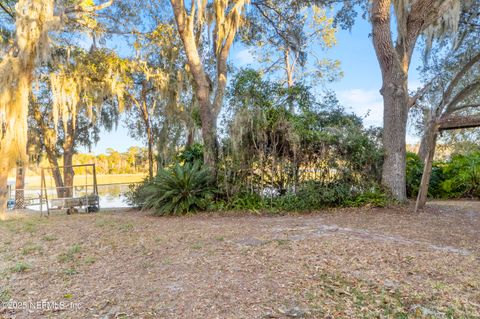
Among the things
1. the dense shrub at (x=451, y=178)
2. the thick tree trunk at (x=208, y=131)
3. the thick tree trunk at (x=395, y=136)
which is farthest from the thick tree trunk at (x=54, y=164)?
the dense shrub at (x=451, y=178)

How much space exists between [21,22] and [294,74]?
1125cm

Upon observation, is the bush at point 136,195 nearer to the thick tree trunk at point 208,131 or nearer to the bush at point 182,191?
the bush at point 182,191

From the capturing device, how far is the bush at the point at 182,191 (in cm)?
644

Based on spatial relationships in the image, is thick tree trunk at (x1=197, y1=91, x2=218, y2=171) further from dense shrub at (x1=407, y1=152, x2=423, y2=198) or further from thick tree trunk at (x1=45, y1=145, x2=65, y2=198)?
thick tree trunk at (x1=45, y1=145, x2=65, y2=198)

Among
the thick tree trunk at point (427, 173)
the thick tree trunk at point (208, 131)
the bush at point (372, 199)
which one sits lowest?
the bush at point (372, 199)

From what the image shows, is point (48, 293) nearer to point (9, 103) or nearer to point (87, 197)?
point (9, 103)

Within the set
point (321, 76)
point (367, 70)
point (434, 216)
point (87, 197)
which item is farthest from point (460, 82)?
point (87, 197)

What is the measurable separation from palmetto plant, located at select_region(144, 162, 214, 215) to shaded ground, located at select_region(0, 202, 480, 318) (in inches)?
73.9

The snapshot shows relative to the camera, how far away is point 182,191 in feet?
21.3

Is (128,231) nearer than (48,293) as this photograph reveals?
No

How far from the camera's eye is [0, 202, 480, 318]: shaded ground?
6.81ft

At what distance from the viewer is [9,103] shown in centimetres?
696

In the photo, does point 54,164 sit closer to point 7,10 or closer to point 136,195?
point 136,195

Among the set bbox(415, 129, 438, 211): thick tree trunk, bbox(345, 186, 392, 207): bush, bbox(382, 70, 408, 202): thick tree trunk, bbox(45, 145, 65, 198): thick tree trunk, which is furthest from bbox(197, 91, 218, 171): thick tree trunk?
bbox(45, 145, 65, 198): thick tree trunk
